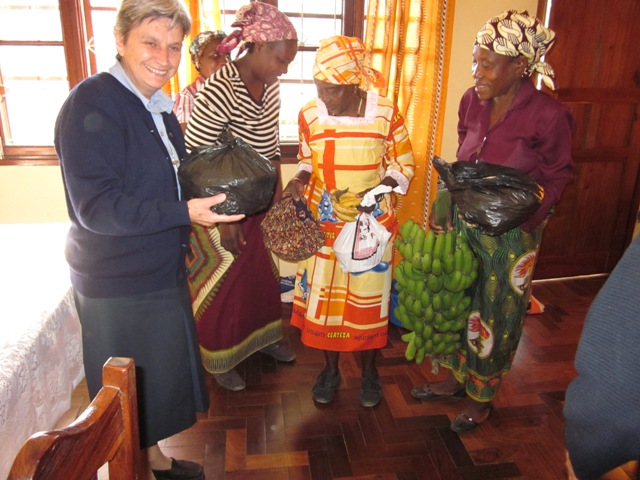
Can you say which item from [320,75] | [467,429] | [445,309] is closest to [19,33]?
[320,75]

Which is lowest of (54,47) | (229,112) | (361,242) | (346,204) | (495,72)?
(361,242)

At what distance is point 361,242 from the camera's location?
→ 7.06ft

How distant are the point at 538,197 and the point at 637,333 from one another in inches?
45.6

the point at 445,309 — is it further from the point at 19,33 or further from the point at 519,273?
the point at 19,33

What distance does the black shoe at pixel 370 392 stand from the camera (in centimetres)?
247

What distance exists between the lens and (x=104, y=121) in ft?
4.35

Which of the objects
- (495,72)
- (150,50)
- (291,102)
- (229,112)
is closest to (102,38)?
(291,102)

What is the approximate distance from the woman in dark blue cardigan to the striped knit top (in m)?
0.52

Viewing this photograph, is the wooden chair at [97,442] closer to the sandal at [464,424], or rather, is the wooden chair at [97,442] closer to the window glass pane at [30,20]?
the sandal at [464,424]

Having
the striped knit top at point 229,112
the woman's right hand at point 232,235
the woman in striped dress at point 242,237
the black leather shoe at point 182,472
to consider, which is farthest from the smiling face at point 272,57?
the black leather shoe at point 182,472

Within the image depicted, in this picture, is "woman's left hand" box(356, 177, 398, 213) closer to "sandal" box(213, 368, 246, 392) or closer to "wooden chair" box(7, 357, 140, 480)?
"sandal" box(213, 368, 246, 392)

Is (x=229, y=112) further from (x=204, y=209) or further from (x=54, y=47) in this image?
(x=54, y=47)

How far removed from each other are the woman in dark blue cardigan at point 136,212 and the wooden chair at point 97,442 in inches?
24.4

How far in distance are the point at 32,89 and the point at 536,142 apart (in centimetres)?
316
